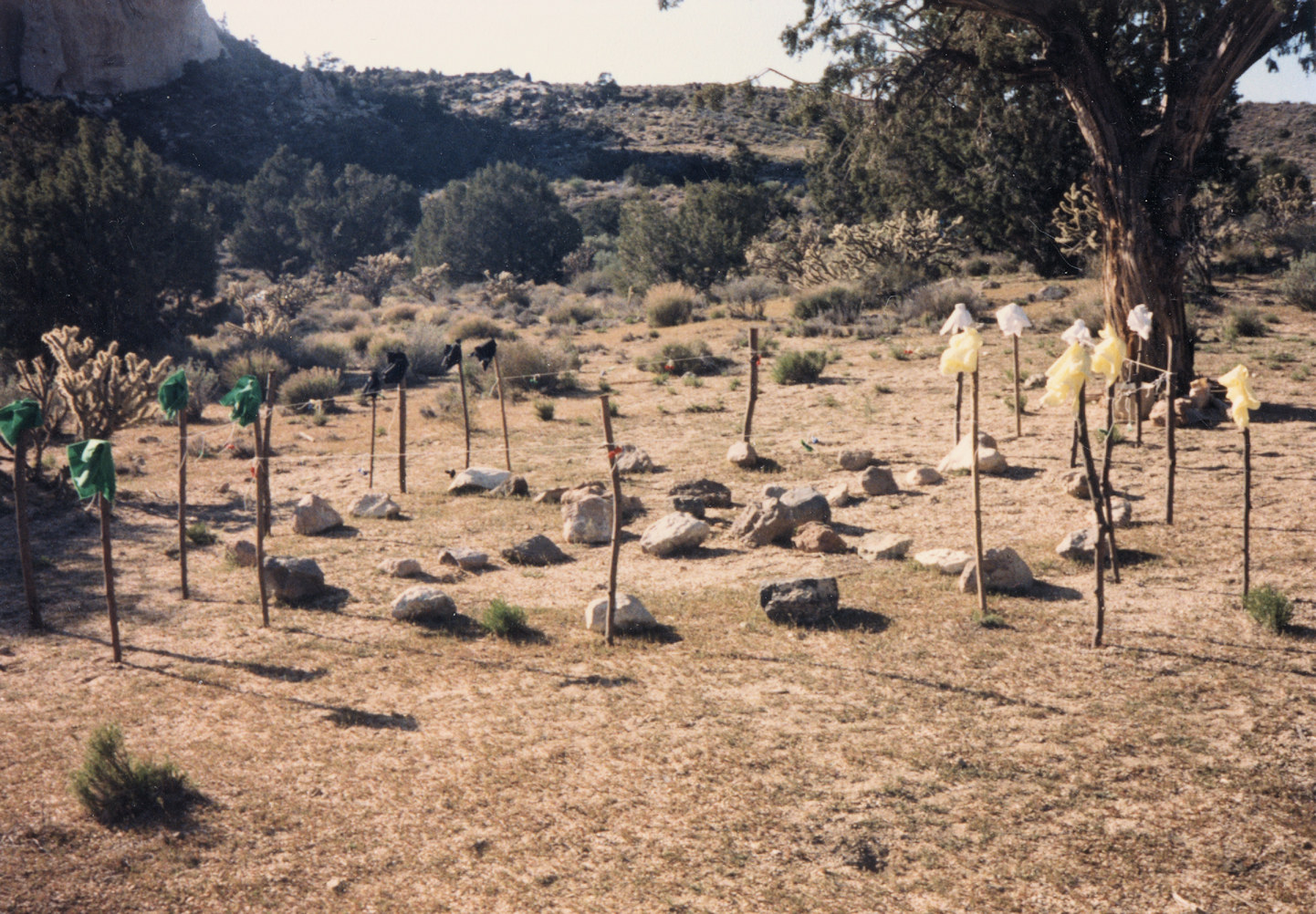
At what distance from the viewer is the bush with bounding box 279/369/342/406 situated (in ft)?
61.7

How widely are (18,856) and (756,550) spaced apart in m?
6.35

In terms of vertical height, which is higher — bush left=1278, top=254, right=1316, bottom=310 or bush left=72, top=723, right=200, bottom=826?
bush left=1278, top=254, right=1316, bottom=310

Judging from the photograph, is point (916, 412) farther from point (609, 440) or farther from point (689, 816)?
point (689, 816)

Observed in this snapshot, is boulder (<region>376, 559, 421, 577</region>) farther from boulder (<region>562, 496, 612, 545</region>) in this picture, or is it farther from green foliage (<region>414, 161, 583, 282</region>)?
green foliage (<region>414, 161, 583, 282</region>)

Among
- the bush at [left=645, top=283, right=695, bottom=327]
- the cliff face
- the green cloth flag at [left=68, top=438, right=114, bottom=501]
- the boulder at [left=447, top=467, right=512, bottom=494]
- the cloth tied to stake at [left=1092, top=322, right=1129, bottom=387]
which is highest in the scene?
the cliff face

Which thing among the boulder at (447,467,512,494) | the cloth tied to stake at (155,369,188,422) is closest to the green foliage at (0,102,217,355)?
the boulder at (447,467,512,494)

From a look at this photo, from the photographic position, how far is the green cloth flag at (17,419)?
22.7 ft

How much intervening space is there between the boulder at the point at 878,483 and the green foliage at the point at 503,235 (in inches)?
1244

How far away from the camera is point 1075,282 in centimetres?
2294

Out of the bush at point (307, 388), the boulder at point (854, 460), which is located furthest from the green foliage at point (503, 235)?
the boulder at point (854, 460)

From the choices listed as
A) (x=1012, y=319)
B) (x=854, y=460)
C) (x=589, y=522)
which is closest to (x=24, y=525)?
(x=589, y=522)

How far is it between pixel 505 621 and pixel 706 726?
2112 millimetres

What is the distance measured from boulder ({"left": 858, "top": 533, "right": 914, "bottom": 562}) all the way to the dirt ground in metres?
0.25

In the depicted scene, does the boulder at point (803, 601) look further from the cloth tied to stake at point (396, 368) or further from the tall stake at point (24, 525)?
the cloth tied to stake at point (396, 368)
